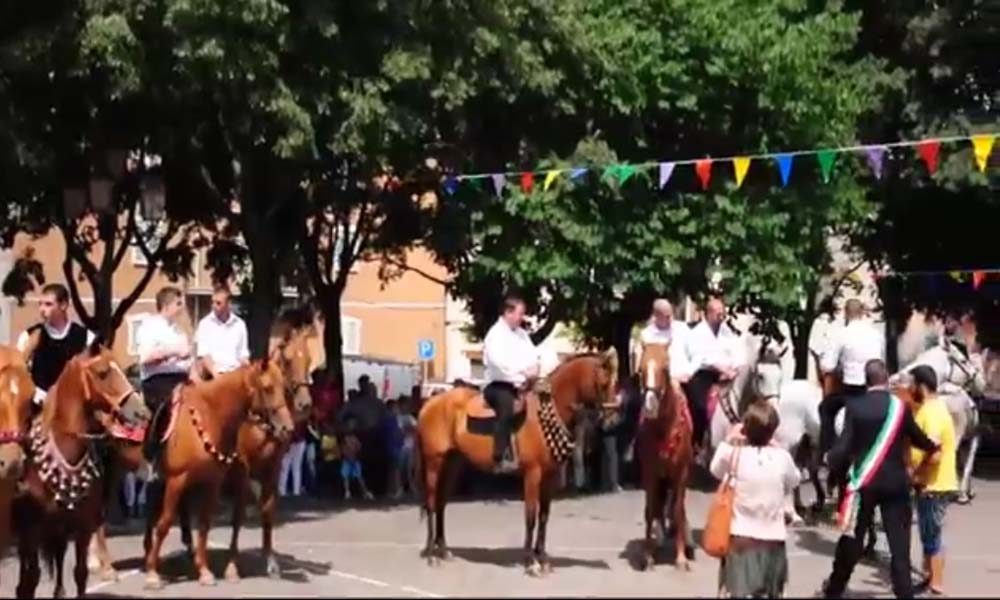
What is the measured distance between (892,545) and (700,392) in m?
4.08

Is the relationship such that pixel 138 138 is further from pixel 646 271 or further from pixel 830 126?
pixel 830 126

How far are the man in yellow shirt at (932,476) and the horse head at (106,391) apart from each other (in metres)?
6.73

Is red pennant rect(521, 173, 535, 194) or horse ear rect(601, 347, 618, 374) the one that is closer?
horse ear rect(601, 347, 618, 374)

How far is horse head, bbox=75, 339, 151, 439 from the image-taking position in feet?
45.9

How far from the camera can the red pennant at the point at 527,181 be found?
26078 millimetres

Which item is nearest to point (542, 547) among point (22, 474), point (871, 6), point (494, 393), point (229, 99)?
point (494, 393)

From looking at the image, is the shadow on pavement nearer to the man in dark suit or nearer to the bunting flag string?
the man in dark suit

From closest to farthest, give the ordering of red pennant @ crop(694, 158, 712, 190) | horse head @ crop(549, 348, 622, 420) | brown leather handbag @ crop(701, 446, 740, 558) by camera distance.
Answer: brown leather handbag @ crop(701, 446, 740, 558) < horse head @ crop(549, 348, 622, 420) < red pennant @ crop(694, 158, 712, 190)

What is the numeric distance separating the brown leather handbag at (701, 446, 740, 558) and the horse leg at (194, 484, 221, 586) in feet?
16.9

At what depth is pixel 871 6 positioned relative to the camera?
34438mm

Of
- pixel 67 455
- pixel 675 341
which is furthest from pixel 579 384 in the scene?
pixel 67 455

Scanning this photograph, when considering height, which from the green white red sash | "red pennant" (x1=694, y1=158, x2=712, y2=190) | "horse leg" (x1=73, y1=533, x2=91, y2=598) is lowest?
"horse leg" (x1=73, y1=533, x2=91, y2=598)

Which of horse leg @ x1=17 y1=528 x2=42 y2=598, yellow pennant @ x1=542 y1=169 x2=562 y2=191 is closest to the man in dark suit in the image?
horse leg @ x1=17 y1=528 x2=42 y2=598

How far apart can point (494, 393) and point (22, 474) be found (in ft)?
18.0
